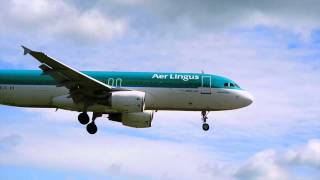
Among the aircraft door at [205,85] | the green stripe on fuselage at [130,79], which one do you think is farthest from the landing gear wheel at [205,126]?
the green stripe on fuselage at [130,79]

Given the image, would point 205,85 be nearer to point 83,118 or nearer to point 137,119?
point 137,119

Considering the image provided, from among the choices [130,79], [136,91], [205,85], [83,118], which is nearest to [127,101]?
[136,91]

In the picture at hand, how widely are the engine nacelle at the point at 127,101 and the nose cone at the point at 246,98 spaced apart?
291 inches

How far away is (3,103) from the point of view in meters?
56.4

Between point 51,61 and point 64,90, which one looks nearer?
point 51,61

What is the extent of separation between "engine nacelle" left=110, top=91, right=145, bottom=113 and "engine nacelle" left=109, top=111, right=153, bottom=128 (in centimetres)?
455

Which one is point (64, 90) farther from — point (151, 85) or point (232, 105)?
point (232, 105)

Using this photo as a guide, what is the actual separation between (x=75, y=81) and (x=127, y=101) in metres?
3.66

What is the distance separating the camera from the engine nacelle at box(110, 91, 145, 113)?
172ft

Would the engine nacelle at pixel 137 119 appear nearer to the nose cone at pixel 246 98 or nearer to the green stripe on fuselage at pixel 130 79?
the green stripe on fuselage at pixel 130 79

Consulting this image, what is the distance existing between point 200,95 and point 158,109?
3.08 metres

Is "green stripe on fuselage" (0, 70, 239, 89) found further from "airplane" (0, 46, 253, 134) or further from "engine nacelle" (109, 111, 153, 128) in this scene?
"engine nacelle" (109, 111, 153, 128)

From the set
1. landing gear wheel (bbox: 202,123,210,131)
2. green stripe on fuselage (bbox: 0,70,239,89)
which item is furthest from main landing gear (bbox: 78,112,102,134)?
landing gear wheel (bbox: 202,123,210,131)

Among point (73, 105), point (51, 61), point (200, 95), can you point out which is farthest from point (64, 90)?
point (200, 95)
